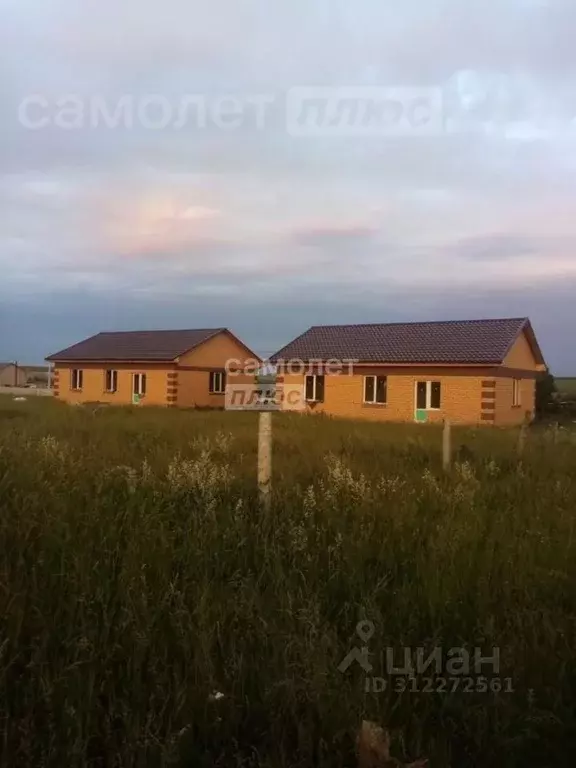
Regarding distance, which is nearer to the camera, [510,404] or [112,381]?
[510,404]

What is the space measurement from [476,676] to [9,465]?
13.6ft

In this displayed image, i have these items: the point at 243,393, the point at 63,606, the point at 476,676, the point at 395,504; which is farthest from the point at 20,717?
the point at 395,504

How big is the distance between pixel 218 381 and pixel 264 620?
28.9 meters

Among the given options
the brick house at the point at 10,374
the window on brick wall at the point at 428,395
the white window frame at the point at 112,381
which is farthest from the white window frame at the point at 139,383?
→ the brick house at the point at 10,374

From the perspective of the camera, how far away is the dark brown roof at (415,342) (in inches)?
911

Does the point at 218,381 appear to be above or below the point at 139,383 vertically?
above

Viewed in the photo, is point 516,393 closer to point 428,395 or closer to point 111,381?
point 428,395

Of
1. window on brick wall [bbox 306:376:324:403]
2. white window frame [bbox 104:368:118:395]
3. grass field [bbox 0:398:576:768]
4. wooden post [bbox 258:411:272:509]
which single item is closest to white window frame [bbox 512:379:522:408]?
window on brick wall [bbox 306:376:324:403]

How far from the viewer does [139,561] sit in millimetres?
3686

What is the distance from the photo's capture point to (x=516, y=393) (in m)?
24.6

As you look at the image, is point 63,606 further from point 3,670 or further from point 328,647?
point 328,647

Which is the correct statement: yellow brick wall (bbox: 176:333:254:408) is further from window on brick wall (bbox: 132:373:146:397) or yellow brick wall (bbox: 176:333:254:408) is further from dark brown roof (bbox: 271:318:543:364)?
dark brown roof (bbox: 271:318:543:364)

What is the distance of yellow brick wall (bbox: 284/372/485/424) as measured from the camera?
74.6 ft

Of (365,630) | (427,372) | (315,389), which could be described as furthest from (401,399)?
(365,630)
